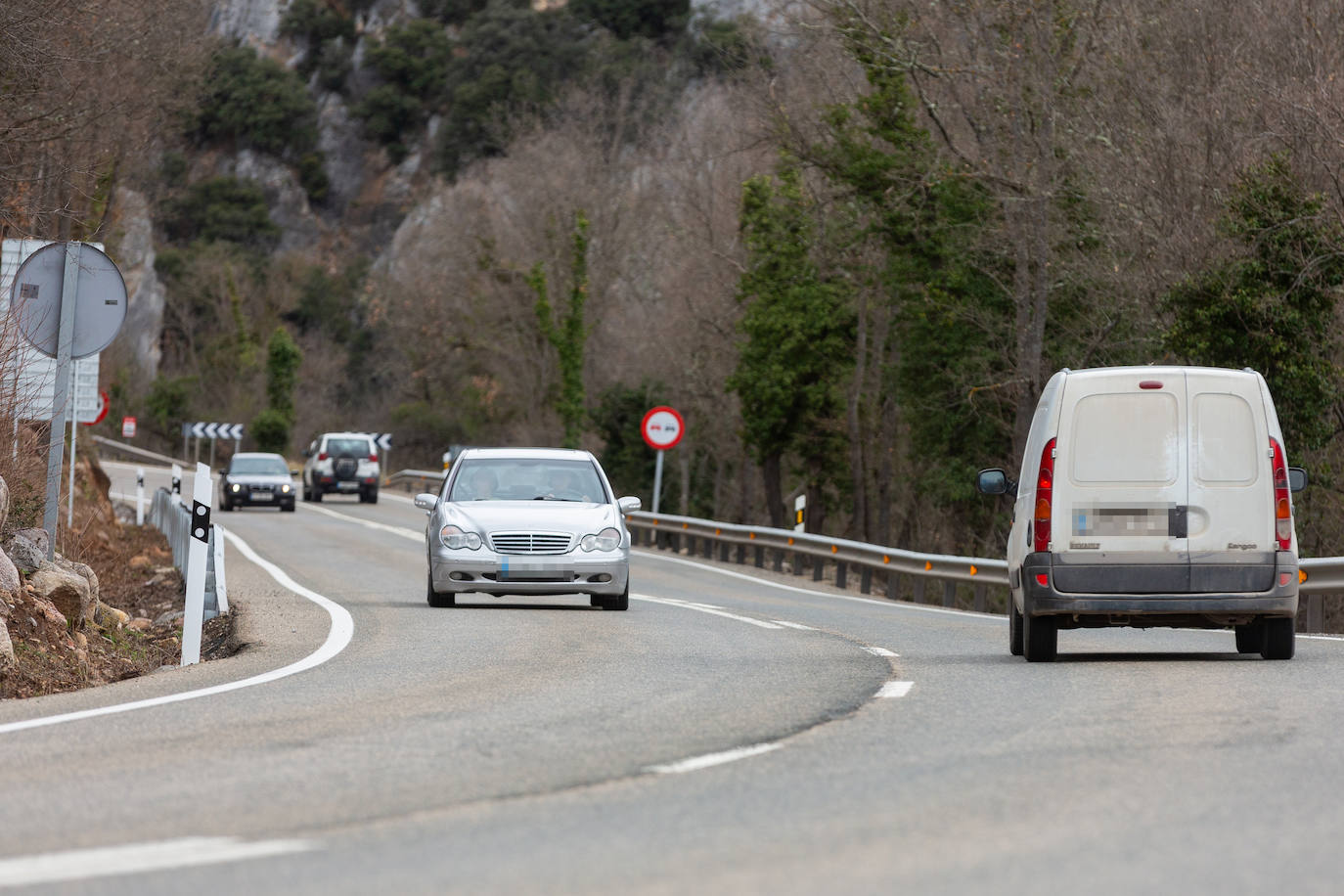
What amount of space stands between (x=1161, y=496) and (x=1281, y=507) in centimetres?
82

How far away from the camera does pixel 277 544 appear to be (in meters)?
34.3

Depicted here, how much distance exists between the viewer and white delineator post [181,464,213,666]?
13.1 meters

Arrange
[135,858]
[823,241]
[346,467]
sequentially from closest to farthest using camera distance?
[135,858] → [823,241] → [346,467]

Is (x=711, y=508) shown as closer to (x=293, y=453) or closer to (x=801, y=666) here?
(x=293, y=453)

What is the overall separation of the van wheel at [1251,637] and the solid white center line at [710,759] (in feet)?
19.6

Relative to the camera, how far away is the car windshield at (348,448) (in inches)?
2174

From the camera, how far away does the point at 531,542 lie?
17719 mm

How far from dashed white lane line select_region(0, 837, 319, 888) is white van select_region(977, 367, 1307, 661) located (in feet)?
24.7

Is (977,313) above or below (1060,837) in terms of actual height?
above

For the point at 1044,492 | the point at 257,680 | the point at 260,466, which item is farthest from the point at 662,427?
the point at 257,680

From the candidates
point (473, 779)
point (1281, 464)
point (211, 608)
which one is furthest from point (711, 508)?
point (473, 779)

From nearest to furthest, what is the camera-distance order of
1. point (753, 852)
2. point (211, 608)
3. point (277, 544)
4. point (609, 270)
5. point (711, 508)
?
point (753, 852) → point (211, 608) → point (277, 544) → point (711, 508) → point (609, 270)

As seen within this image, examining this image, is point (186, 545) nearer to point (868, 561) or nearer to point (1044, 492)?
point (868, 561)

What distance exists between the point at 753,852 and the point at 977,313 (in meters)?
31.6
